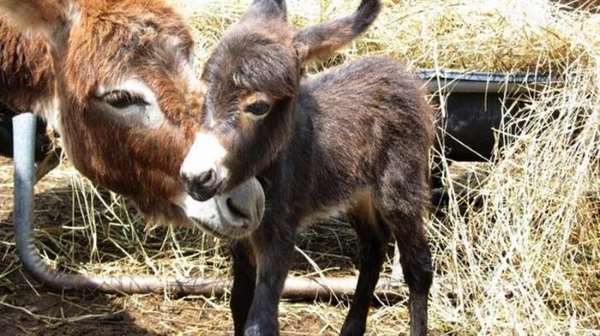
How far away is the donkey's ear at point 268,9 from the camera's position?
11.9 ft

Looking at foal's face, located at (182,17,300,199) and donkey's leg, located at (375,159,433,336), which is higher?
foal's face, located at (182,17,300,199)

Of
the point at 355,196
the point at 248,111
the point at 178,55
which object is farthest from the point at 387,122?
the point at 178,55

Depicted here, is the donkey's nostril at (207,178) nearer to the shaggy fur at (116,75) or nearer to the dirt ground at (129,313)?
the shaggy fur at (116,75)

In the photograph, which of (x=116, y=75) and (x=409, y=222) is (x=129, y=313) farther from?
(x=116, y=75)

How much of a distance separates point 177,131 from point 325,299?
1.96m

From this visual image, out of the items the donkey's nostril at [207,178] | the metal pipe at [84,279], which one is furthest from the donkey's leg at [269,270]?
the metal pipe at [84,279]

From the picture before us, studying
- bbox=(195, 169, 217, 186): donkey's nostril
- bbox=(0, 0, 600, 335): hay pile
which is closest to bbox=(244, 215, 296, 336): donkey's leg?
bbox=(195, 169, 217, 186): donkey's nostril

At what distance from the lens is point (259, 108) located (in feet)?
10.9

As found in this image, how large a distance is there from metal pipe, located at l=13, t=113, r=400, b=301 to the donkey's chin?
5.09ft

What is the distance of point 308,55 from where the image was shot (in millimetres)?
3535

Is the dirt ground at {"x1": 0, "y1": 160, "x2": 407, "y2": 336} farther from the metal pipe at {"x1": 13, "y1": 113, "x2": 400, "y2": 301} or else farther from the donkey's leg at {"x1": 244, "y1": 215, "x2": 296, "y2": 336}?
the donkey's leg at {"x1": 244, "y1": 215, "x2": 296, "y2": 336}

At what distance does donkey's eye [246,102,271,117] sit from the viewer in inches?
130

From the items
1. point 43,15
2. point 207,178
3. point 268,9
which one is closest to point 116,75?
point 43,15

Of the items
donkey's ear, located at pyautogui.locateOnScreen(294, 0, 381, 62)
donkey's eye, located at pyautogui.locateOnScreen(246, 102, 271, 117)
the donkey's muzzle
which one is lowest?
the donkey's muzzle
